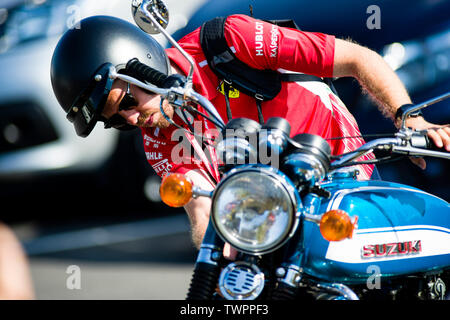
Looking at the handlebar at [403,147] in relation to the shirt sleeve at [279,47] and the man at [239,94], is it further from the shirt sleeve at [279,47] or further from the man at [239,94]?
the shirt sleeve at [279,47]

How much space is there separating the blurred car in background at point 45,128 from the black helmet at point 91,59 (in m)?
2.00

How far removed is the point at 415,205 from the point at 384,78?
0.60m

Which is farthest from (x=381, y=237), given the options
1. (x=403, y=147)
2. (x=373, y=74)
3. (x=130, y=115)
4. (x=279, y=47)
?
(x=130, y=115)

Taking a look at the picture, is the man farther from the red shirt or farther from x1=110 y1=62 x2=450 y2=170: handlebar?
x1=110 y1=62 x2=450 y2=170: handlebar

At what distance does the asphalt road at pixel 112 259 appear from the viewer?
3865 mm

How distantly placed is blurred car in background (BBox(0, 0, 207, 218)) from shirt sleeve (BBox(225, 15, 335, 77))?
6.56 feet

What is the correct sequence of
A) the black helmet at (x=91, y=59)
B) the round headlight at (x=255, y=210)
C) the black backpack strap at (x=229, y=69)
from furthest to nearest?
1. the black backpack strap at (x=229, y=69)
2. the black helmet at (x=91, y=59)
3. the round headlight at (x=255, y=210)

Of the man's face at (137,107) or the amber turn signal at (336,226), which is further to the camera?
the man's face at (137,107)

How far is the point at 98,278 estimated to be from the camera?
412 cm

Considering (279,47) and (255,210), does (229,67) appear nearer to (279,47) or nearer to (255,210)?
(279,47)

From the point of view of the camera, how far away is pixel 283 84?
250 centimetres

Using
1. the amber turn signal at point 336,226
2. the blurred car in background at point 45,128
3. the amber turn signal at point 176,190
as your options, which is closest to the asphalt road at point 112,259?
the blurred car in background at point 45,128

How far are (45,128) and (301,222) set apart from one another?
130 inches

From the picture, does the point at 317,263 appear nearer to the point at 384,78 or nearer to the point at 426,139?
the point at 426,139
